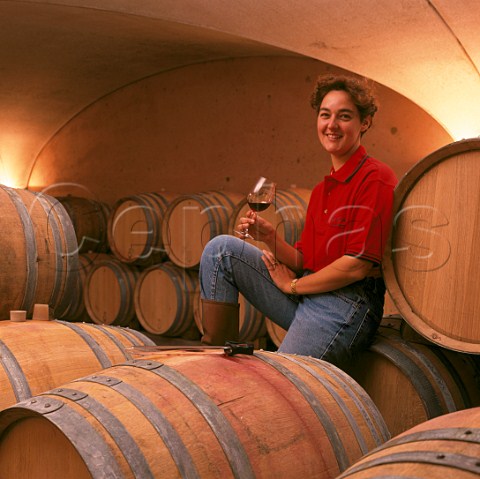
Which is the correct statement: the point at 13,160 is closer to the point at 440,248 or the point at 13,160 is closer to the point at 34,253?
the point at 34,253

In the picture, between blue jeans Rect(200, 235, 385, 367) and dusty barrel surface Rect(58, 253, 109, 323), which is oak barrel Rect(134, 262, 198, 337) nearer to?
dusty barrel surface Rect(58, 253, 109, 323)

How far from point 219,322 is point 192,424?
4.00 feet

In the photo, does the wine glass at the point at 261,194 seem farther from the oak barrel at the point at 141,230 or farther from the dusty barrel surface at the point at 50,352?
the oak barrel at the point at 141,230

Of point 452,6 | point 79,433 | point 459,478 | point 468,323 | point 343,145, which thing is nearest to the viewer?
point 459,478

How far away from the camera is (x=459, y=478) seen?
125cm

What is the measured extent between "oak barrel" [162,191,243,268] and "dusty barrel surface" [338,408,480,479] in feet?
14.7

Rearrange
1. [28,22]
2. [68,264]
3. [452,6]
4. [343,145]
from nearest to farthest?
1. [343,145]
2. [68,264]
3. [452,6]
4. [28,22]

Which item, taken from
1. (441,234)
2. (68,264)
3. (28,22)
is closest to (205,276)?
(68,264)

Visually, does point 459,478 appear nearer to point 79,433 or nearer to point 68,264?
point 79,433

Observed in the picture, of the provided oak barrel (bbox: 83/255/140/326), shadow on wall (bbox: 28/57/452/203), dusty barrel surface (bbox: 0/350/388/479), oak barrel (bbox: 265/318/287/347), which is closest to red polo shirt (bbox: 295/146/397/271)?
dusty barrel surface (bbox: 0/350/388/479)

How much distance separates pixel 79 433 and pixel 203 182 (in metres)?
6.72

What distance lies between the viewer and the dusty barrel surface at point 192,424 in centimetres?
167

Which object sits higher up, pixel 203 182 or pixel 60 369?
pixel 203 182

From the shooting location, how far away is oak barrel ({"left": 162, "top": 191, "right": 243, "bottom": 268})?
19.7 feet
